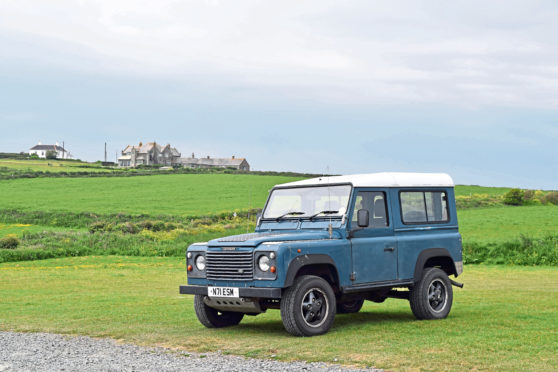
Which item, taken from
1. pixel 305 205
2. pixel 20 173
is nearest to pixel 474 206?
pixel 20 173

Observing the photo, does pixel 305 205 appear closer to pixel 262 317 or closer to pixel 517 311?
pixel 262 317

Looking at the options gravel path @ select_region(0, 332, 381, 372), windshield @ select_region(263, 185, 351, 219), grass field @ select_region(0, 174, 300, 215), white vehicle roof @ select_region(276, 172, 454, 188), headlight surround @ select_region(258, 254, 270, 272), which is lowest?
gravel path @ select_region(0, 332, 381, 372)

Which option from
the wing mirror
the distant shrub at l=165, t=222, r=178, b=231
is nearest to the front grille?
the wing mirror

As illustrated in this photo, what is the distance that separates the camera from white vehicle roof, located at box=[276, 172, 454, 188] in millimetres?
13047

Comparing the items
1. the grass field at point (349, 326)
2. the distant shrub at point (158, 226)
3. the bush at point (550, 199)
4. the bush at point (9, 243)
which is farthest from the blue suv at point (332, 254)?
the bush at point (550, 199)

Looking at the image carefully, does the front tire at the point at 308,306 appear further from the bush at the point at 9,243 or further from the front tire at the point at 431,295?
the bush at the point at 9,243

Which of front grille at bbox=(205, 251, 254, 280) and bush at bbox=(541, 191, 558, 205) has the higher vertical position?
bush at bbox=(541, 191, 558, 205)

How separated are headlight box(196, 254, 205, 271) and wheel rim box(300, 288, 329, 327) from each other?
1.92 metres

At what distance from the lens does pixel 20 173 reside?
293 feet

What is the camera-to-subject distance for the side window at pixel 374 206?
12.9 m

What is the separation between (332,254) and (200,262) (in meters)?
2.31

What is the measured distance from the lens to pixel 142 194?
245 feet

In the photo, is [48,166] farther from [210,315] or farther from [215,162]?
[210,315]

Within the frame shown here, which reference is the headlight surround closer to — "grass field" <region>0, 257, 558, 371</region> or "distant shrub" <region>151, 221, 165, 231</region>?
"grass field" <region>0, 257, 558, 371</region>
